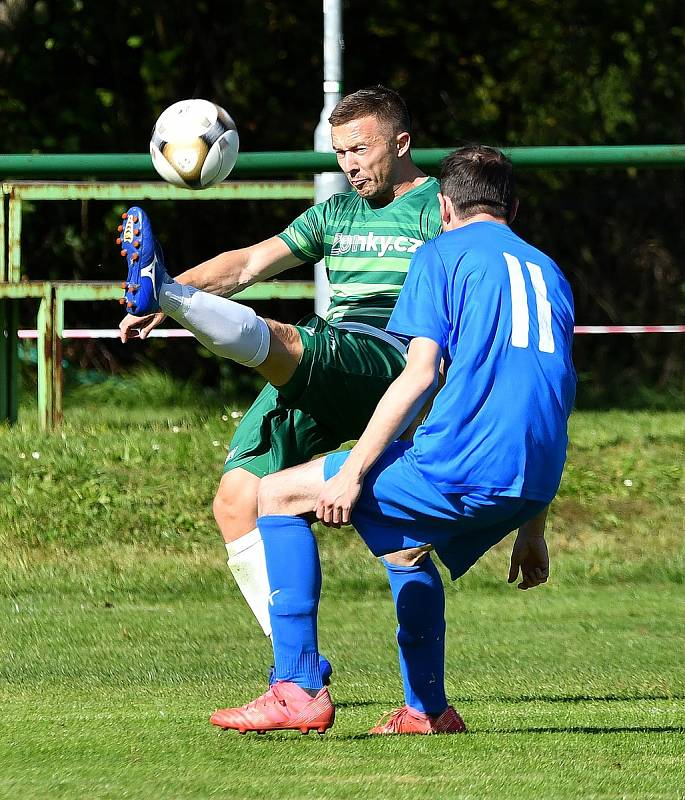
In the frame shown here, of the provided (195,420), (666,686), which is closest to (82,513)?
(195,420)

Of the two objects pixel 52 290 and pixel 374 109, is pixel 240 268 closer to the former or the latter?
pixel 374 109

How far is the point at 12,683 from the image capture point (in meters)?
5.20

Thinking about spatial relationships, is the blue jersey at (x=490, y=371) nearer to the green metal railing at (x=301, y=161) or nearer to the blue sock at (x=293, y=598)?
the blue sock at (x=293, y=598)

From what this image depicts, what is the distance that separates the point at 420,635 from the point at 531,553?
1.32 feet

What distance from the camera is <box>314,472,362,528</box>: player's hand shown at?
12.5 ft

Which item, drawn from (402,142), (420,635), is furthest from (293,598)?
(402,142)

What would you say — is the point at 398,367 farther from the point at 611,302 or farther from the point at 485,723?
the point at 611,302

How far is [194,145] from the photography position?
16.8 feet

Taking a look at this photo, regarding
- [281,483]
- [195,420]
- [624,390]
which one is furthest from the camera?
[624,390]

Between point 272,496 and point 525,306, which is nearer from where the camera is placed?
point 525,306

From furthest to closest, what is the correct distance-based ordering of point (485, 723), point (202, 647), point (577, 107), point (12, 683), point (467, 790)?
point (577, 107)
point (202, 647)
point (12, 683)
point (485, 723)
point (467, 790)

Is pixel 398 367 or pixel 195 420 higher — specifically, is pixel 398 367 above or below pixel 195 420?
above

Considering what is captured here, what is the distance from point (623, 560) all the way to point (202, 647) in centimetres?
256

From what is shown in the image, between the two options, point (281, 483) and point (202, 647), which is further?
point (202, 647)
